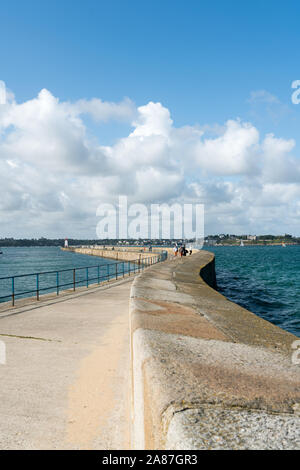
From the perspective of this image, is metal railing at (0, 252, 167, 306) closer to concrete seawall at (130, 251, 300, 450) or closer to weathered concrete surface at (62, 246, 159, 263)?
concrete seawall at (130, 251, 300, 450)

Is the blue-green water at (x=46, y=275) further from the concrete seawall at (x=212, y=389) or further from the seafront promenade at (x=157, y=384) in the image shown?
the concrete seawall at (x=212, y=389)

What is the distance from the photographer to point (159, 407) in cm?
205

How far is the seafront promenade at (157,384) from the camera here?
1.84 metres

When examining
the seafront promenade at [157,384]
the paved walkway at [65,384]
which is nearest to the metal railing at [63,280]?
the paved walkway at [65,384]

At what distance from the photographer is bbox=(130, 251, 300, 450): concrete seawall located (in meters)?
1.72

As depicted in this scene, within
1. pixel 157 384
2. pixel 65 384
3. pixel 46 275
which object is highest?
pixel 157 384

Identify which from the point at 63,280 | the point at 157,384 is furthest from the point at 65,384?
the point at 63,280

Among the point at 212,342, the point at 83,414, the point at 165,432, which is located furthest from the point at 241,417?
the point at 83,414

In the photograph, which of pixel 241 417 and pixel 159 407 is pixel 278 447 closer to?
pixel 241 417

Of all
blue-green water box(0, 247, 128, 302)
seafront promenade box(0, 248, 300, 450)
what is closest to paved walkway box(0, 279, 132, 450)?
seafront promenade box(0, 248, 300, 450)

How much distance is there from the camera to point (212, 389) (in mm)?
2242

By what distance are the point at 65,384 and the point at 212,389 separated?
2.60 metres

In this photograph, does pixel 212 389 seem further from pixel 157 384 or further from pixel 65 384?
pixel 65 384

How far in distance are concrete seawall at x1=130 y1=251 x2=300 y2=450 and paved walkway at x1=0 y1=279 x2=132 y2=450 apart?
73 cm
